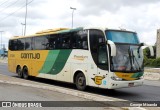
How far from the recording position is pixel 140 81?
51.6ft

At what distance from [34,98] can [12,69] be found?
13.9 metres

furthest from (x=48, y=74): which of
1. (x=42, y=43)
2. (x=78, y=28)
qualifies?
(x=78, y=28)

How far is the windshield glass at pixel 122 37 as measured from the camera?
15.3 metres

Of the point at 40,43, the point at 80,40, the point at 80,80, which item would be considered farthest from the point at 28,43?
the point at 80,80

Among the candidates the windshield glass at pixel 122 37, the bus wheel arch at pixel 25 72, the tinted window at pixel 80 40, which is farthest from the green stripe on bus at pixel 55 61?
the windshield glass at pixel 122 37

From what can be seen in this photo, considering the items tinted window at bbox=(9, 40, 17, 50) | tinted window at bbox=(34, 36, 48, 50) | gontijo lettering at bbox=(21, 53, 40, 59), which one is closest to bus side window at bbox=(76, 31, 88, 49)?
tinted window at bbox=(34, 36, 48, 50)

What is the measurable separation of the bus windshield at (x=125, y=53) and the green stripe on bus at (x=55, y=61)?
10.9ft

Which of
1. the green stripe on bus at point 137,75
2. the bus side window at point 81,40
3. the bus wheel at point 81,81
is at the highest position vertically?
the bus side window at point 81,40

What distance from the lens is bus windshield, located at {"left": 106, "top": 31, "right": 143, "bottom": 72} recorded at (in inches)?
589

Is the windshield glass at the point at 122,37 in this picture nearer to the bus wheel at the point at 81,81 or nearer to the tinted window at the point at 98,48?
the tinted window at the point at 98,48

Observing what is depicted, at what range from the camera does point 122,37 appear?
51.4ft

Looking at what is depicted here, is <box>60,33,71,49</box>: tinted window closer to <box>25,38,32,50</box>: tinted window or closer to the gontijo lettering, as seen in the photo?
the gontijo lettering

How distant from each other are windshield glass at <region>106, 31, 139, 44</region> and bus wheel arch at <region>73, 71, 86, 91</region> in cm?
266

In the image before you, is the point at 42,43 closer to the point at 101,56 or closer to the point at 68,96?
the point at 101,56
